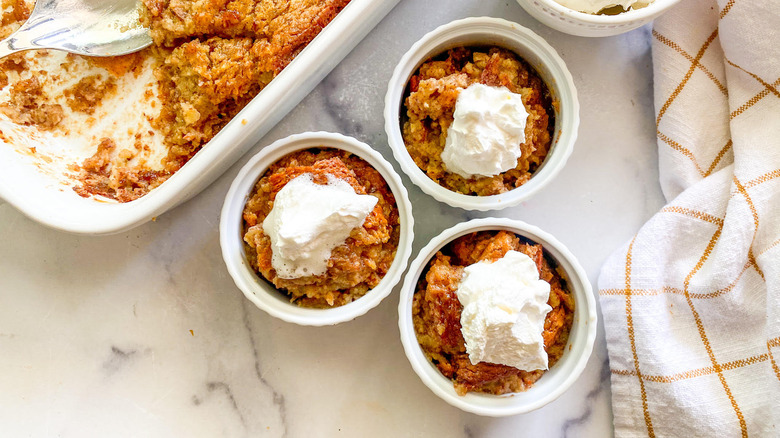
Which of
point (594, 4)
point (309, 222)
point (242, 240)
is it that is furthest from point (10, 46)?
point (594, 4)

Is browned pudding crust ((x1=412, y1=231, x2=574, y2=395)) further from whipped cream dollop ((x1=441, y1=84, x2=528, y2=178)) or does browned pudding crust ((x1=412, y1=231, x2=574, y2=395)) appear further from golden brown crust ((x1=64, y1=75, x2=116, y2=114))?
golden brown crust ((x1=64, y1=75, x2=116, y2=114))

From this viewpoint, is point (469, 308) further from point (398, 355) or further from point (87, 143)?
point (87, 143)

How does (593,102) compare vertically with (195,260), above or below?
above

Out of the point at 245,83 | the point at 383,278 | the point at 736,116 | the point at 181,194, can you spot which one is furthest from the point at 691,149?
the point at 181,194

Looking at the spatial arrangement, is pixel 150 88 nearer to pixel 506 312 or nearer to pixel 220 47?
pixel 220 47

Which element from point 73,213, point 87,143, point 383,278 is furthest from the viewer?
point 87,143

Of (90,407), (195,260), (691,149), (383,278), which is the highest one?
(691,149)

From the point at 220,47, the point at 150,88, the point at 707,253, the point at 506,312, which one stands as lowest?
the point at 707,253
